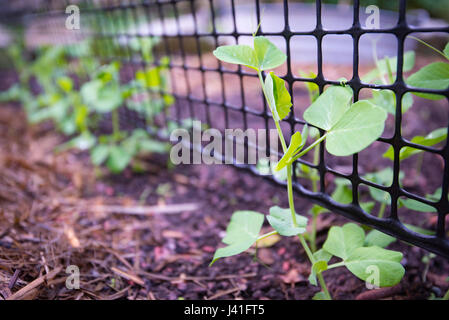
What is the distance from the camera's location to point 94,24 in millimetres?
1993

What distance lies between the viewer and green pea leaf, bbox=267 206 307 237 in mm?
685

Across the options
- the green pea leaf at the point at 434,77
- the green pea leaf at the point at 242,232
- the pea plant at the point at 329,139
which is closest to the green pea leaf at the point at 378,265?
the pea plant at the point at 329,139

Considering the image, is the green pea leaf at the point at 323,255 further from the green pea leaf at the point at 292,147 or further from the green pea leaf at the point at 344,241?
the green pea leaf at the point at 292,147

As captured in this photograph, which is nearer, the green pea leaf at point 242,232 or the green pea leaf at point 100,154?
the green pea leaf at point 242,232

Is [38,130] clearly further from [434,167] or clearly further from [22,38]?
[434,167]

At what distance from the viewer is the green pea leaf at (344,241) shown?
28.0 inches

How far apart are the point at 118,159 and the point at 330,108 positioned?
1.08m

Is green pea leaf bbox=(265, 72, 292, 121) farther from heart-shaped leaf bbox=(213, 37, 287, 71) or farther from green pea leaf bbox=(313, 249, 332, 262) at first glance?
green pea leaf bbox=(313, 249, 332, 262)

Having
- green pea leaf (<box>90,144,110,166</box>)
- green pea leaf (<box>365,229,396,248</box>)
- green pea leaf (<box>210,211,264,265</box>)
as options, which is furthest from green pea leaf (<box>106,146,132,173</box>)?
green pea leaf (<box>365,229,396,248</box>)

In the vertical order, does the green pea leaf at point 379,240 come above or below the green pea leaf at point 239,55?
below

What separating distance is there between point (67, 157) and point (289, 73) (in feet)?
4.69

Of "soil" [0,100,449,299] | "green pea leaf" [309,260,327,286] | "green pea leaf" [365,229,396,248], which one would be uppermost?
"green pea leaf" [309,260,327,286]

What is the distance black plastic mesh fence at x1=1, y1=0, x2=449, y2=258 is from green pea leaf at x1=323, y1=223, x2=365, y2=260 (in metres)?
0.07
